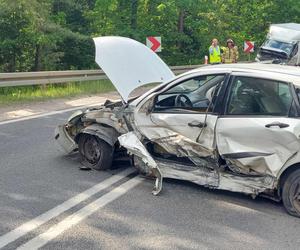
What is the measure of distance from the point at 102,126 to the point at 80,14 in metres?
24.6

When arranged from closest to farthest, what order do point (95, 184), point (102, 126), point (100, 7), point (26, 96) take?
point (95, 184) < point (102, 126) < point (26, 96) < point (100, 7)

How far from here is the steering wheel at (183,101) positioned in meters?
6.07

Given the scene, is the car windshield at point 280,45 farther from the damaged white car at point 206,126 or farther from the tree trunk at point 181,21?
the damaged white car at point 206,126

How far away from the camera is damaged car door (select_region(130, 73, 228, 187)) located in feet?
18.5

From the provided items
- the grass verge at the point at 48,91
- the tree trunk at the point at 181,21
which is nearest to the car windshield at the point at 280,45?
the tree trunk at the point at 181,21

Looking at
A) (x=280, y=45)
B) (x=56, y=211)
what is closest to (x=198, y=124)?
(x=56, y=211)

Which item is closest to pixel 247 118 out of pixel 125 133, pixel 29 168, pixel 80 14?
pixel 125 133

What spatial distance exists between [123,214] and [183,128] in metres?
1.33

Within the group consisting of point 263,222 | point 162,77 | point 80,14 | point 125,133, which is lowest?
point 263,222

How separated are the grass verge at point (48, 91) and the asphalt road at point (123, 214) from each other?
7.40 meters

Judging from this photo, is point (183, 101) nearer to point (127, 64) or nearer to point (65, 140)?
point (127, 64)

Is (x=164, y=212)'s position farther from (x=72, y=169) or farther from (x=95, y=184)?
(x=72, y=169)

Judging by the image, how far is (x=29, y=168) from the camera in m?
6.68

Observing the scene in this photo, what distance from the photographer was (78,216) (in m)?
4.98
